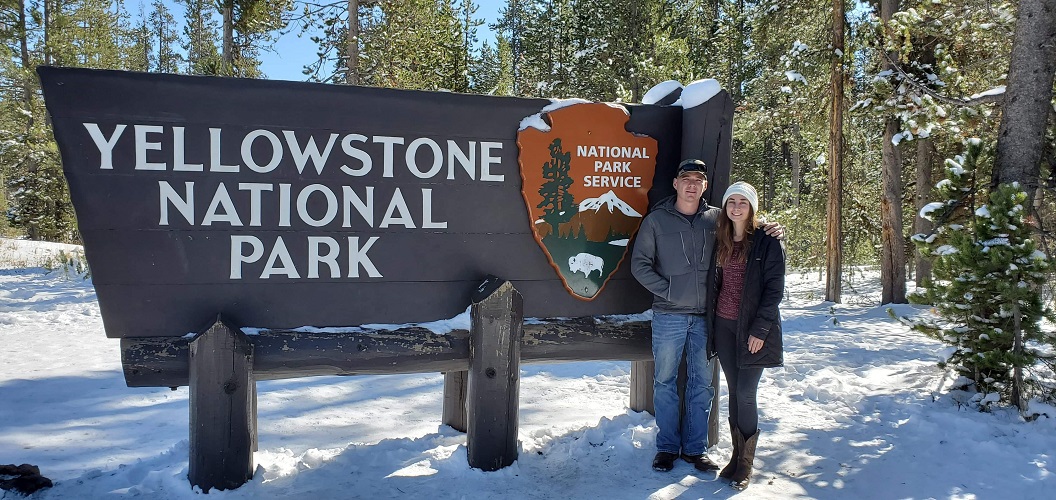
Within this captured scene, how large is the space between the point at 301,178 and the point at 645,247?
76.7 inches

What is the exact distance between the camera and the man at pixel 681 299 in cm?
386

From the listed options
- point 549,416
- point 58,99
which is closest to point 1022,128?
point 549,416

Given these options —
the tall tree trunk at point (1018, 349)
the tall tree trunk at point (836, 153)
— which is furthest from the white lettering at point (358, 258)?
the tall tree trunk at point (836, 153)

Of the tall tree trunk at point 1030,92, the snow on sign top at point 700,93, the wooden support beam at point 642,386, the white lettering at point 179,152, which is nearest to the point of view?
the white lettering at point 179,152

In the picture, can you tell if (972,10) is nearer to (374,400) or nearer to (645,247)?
(645,247)

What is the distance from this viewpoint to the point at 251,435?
353 centimetres

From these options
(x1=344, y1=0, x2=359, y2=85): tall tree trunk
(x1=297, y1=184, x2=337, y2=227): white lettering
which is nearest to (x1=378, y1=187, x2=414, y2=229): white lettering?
(x1=297, y1=184, x2=337, y2=227): white lettering

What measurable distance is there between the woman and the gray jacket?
10 centimetres

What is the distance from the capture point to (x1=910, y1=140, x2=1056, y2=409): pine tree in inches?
180

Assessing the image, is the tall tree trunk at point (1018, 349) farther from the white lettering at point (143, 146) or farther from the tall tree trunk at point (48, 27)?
the tall tree trunk at point (48, 27)

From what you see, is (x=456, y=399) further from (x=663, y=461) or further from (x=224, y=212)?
(x=224, y=212)

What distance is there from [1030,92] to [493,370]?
15.1 feet

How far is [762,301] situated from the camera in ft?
11.8

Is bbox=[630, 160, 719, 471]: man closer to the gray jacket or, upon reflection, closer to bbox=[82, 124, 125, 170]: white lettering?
the gray jacket
